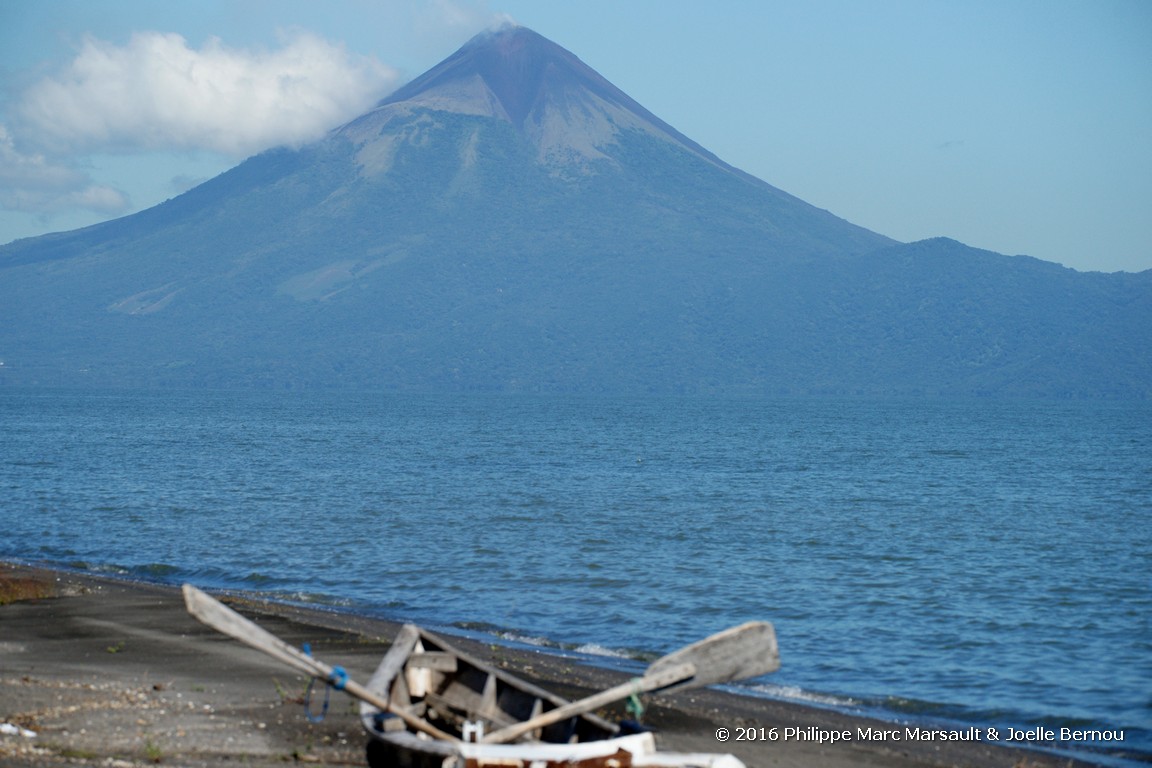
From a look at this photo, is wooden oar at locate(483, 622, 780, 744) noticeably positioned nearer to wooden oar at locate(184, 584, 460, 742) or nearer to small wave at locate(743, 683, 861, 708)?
wooden oar at locate(184, 584, 460, 742)

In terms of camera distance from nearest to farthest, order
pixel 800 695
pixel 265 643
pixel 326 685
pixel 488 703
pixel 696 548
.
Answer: pixel 265 643
pixel 488 703
pixel 326 685
pixel 800 695
pixel 696 548

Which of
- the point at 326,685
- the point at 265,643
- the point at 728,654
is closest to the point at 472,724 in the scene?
Answer: the point at 265,643

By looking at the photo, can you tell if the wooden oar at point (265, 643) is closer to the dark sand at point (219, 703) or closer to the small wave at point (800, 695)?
the dark sand at point (219, 703)

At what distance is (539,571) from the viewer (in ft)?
Answer: 88.0

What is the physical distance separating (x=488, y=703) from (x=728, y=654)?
87.5 inches

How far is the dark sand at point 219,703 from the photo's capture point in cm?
1098

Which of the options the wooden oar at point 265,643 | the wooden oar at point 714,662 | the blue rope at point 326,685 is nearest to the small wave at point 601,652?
the blue rope at point 326,685

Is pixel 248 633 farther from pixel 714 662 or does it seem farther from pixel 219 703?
pixel 714 662

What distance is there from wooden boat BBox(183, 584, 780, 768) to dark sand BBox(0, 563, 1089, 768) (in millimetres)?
938

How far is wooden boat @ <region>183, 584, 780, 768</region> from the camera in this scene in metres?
9.05

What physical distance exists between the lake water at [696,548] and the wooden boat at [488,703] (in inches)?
230

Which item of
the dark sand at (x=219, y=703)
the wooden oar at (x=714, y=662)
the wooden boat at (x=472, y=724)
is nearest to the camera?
the wooden boat at (x=472, y=724)

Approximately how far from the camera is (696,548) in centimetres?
3067

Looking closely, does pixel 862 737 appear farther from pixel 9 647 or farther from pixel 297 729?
pixel 9 647
